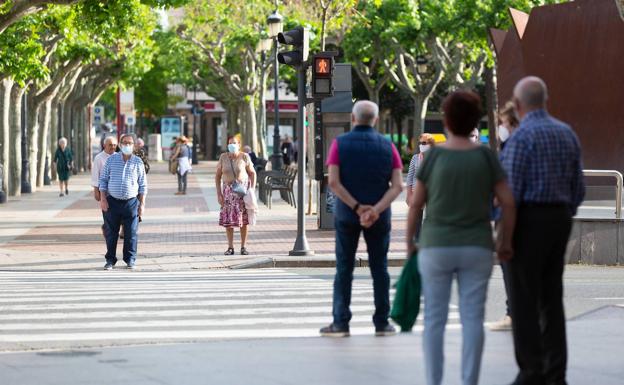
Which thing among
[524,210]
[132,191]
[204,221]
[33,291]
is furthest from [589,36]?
[524,210]

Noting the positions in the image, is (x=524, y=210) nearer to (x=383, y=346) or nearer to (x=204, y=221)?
(x=383, y=346)

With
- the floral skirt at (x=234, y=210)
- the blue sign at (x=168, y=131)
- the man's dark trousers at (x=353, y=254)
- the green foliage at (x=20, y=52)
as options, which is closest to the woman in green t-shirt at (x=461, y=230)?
the man's dark trousers at (x=353, y=254)

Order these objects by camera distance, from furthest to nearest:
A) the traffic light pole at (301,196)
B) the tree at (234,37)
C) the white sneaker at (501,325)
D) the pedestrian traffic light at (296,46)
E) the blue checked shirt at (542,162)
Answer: the tree at (234,37)
the pedestrian traffic light at (296,46)
the traffic light pole at (301,196)
the white sneaker at (501,325)
the blue checked shirt at (542,162)

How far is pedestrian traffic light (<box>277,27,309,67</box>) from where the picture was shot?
19.8m

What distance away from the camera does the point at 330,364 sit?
30.4 ft

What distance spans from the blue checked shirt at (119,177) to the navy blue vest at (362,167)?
318 inches

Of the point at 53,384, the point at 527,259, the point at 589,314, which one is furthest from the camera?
the point at 589,314

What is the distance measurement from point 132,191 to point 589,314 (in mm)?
7484

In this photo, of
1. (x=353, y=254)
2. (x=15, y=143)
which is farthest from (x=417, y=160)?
(x=15, y=143)

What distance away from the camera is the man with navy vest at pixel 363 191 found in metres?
10.3

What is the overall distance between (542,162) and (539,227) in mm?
363

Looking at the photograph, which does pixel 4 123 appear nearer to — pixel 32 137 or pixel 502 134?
pixel 32 137

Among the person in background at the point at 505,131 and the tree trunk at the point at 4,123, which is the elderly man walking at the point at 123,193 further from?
the tree trunk at the point at 4,123

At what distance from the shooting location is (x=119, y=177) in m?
18.0
